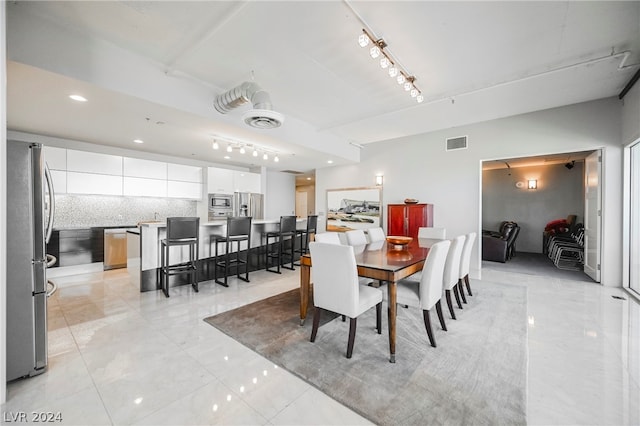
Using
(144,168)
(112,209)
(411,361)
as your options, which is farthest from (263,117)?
(112,209)

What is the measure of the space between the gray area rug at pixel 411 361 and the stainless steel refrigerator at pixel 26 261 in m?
1.30

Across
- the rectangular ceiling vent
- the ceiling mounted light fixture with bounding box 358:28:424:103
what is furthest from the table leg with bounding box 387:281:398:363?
the rectangular ceiling vent

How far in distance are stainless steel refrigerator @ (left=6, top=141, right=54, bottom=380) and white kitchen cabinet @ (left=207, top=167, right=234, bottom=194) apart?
4.45m

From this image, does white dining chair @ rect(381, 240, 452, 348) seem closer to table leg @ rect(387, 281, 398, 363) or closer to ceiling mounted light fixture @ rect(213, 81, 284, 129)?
table leg @ rect(387, 281, 398, 363)

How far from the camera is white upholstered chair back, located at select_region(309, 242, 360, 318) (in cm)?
200

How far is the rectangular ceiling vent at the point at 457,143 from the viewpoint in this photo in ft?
17.4

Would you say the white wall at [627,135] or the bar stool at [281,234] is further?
the bar stool at [281,234]

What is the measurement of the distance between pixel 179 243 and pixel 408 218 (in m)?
4.41

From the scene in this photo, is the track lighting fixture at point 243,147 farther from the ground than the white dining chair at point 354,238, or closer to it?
farther from the ground

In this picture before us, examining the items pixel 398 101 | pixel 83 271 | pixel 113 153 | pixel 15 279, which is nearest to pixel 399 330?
pixel 15 279

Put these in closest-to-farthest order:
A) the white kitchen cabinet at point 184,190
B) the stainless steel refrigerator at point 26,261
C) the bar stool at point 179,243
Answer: the stainless steel refrigerator at point 26,261 → the bar stool at point 179,243 → the white kitchen cabinet at point 184,190

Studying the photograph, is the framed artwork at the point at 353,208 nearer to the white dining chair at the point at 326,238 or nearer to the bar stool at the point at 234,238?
the bar stool at the point at 234,238

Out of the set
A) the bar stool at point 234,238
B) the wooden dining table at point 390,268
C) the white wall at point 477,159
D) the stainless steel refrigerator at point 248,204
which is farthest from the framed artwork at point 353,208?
the wooden dining table at point 390,268

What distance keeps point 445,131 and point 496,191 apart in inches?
137
